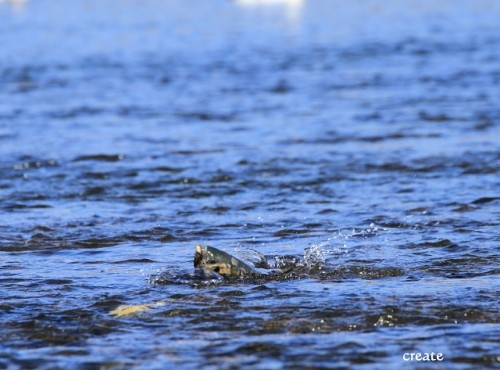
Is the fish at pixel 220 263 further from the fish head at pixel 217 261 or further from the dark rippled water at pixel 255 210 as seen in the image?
the dark rippled water at pixel 255 210

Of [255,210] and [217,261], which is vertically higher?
[255,210]

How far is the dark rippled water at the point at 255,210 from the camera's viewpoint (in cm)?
642

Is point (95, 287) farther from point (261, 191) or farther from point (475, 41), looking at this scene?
point (475, 41)

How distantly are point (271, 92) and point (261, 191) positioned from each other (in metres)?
9.26

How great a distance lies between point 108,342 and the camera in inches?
251

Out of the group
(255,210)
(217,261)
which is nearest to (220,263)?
(217,261)

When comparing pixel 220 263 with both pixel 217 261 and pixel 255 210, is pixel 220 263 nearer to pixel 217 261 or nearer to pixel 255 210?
pixel 217 261

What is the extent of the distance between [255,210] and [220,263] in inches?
A: 113

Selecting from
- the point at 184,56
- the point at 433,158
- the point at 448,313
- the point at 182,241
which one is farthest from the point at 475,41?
the point at 448,313

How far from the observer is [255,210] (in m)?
10.7

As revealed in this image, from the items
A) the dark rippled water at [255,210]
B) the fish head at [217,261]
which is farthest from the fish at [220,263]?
the dark rippled water at [255,210]

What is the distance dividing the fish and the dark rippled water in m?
0.14

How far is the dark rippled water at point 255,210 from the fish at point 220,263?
0.46 ft

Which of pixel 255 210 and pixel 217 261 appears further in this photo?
pixel 255 210
